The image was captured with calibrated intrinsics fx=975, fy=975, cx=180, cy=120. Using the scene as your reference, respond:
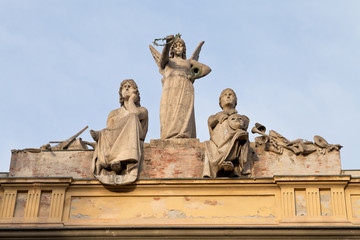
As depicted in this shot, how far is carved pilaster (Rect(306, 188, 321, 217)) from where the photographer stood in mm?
19047

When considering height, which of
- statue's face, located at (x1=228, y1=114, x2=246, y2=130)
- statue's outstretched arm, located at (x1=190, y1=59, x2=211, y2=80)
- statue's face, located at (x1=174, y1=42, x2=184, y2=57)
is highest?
statue's face, located at (x1=174, y1=42, x2=184, y2=57)

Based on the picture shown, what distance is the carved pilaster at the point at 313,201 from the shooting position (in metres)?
19.0

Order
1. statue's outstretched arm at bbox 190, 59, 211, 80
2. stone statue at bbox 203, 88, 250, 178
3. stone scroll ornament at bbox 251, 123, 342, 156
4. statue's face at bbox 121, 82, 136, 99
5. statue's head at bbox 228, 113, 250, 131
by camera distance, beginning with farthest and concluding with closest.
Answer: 1. statue's outstretched arm at bbox 190, 59, 211, 80
2. statue's face at bbox 121, 82, 136, 99
3. statue's head at bbox 228, 113, 250, 131
4. stone scroll ornament at bbox 251, 123, 342, 156
5. stone statue at bbox 203, 88, 250, 178

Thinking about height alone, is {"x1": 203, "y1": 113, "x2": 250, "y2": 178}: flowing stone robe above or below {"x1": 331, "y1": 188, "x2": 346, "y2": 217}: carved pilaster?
above

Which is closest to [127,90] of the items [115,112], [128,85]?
[128,85]

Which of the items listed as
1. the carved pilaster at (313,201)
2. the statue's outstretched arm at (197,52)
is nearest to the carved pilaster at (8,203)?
the statue's outstretched arm at (197,52)

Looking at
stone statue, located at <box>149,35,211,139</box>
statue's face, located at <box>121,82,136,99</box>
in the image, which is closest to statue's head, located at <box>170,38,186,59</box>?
stone statue, located at <box>149,35,211,139</box>

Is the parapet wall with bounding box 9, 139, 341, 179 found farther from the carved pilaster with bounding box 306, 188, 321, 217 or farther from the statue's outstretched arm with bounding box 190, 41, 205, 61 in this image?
the statue's outstretched arm with bounding box 190, 41, 205, 61

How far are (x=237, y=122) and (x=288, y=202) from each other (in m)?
2.12

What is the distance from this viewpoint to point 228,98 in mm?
21109

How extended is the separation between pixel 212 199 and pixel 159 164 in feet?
4.87

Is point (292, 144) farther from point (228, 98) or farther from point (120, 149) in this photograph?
point (120, 149)

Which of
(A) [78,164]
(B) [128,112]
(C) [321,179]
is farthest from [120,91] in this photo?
(C) [321,179]

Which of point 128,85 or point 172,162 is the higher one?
point 128,85
